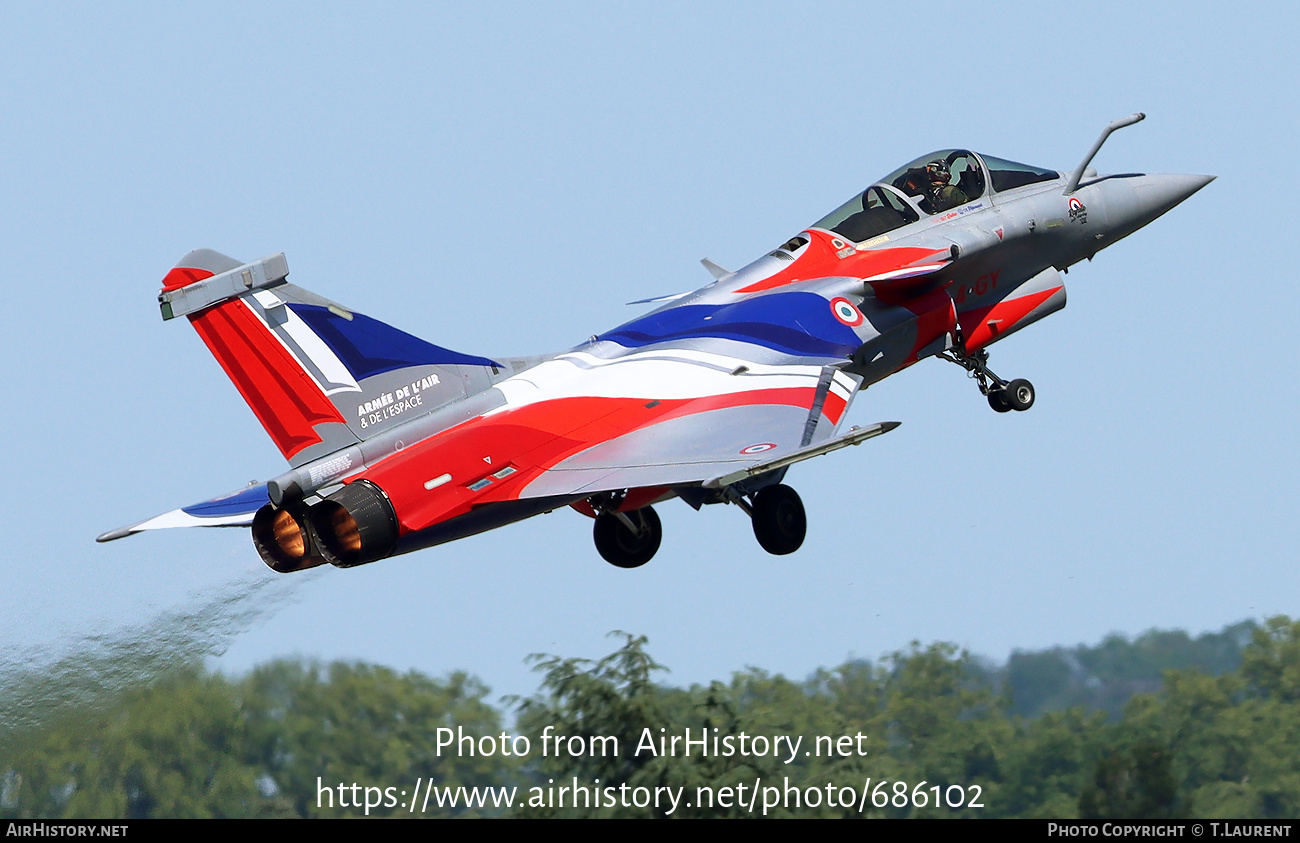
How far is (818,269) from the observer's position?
1922 cm

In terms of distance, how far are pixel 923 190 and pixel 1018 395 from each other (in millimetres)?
2617

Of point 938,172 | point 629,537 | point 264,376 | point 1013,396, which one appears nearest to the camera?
point 264,376

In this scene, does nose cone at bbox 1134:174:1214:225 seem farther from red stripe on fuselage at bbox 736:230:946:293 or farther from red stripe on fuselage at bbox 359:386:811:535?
red stripe on fuselage at bbox 359:386:811:535

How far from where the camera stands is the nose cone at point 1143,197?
69.7 feet

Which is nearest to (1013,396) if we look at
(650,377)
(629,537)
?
(629,537)

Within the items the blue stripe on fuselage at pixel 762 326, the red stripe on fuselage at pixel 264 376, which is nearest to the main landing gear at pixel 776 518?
the blue stripe on fuselage at pixel 762 326

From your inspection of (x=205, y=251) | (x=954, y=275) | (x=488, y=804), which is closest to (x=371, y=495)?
(x=205, y=251)

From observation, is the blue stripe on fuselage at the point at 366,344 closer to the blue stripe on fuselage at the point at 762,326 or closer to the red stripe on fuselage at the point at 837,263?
the blue stripe on fuselage at the point at 762,326

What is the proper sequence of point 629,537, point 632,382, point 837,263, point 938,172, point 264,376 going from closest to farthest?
1. point 264,376
2. point 632,382
3. point 629,537
4. point 837,263
5. point 938,172

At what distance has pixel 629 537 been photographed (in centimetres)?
1909

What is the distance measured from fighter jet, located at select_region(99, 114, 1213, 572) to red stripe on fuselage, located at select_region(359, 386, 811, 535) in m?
0.02

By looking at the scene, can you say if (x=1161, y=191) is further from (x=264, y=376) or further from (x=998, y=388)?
(x=264, y=376)

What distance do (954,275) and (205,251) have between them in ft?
26.7

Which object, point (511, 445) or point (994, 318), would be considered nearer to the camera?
point (511, 445)
